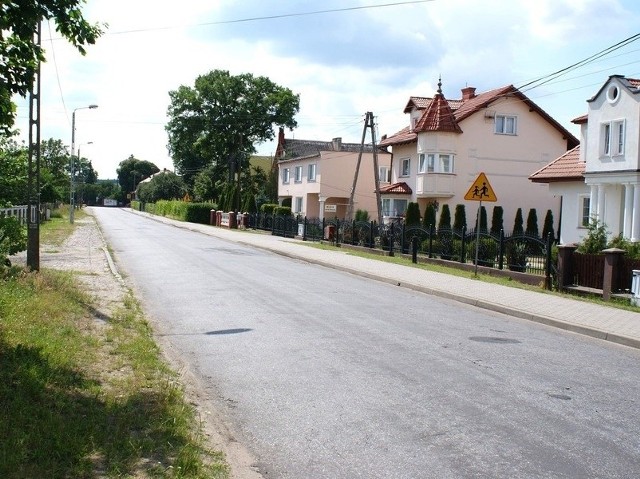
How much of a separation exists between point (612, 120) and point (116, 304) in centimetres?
1971

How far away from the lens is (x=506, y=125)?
42125 millimetres

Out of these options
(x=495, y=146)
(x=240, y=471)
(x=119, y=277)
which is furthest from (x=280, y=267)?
(x=495, y=146)

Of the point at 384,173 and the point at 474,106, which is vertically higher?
the point at 474,106

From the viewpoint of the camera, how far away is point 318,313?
41.1 feet

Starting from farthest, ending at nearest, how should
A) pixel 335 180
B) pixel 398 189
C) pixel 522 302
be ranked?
pixel 335 180, pixel 398 189, pixel 522 302

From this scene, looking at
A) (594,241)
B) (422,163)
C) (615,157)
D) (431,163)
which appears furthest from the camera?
(422,163)

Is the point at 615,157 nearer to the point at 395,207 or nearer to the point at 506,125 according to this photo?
the point at 506,125

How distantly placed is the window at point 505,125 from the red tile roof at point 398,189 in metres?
6.34

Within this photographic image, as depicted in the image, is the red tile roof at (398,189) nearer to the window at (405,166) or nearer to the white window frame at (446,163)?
the window at (405,166)

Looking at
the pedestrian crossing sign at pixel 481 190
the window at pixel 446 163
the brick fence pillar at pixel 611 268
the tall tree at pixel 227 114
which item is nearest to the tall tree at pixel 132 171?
the tall tree at pixel 227 114

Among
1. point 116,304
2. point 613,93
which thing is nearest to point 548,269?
point 613,93

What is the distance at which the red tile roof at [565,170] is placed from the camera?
29334 mm

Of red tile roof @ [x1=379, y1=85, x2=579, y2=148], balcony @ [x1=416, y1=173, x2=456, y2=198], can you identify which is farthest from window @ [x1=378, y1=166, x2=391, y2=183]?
balcony @ [x1=416, y1=173, x2=456, y2=198]

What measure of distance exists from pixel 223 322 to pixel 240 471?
652cm
